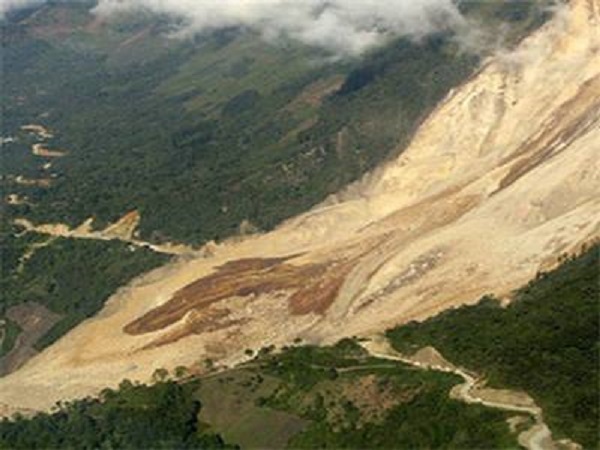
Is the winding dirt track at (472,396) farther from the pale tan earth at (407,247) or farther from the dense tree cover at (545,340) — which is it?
the pale tan earth at (407,247)

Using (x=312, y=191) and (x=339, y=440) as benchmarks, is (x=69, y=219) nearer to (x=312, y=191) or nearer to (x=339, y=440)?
(x=312, y=191)

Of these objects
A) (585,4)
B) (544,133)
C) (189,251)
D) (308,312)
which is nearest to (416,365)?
(308,312)

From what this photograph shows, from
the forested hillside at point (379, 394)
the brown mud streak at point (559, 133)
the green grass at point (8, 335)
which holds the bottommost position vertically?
the green grass at point (8, 335)

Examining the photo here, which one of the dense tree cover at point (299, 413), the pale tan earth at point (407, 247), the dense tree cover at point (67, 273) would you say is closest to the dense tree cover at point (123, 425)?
the dense tree cover at point (299, 413)

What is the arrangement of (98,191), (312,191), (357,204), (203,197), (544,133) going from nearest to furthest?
(544,133) < (357,204) < (312,191) < (203,197) < (98,191)

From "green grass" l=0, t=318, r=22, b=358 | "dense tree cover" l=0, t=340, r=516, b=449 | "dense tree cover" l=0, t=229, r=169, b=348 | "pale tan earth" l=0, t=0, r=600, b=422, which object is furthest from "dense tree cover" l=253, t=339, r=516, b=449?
"green grass" l=0, t=318, r=22, b=358

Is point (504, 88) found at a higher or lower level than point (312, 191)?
higher

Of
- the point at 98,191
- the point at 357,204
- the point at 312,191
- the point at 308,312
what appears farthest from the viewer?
the point at 98,191
